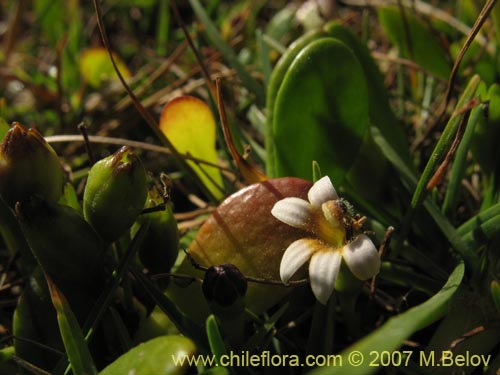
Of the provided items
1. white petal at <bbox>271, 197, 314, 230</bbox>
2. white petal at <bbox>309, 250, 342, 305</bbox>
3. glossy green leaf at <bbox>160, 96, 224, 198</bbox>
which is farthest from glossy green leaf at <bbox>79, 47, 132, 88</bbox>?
white petal at <bbox>309, 250, 342, 305</bbox>

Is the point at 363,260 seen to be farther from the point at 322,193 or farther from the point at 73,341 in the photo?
the point at 73,341

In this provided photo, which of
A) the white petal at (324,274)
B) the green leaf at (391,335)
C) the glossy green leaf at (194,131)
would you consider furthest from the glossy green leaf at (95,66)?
the green leaf at (391,335)

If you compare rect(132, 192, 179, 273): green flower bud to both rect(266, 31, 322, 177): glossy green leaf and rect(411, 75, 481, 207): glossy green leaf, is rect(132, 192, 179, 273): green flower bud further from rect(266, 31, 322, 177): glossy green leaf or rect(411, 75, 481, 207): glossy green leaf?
rect(411, 75, 481, 207): glossy green leaf

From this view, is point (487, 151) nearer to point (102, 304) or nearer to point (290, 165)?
point (290, 165)

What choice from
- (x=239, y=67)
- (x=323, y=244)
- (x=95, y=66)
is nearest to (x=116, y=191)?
(x=323, y=244)

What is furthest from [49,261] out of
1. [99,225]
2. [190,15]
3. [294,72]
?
[190,15]
